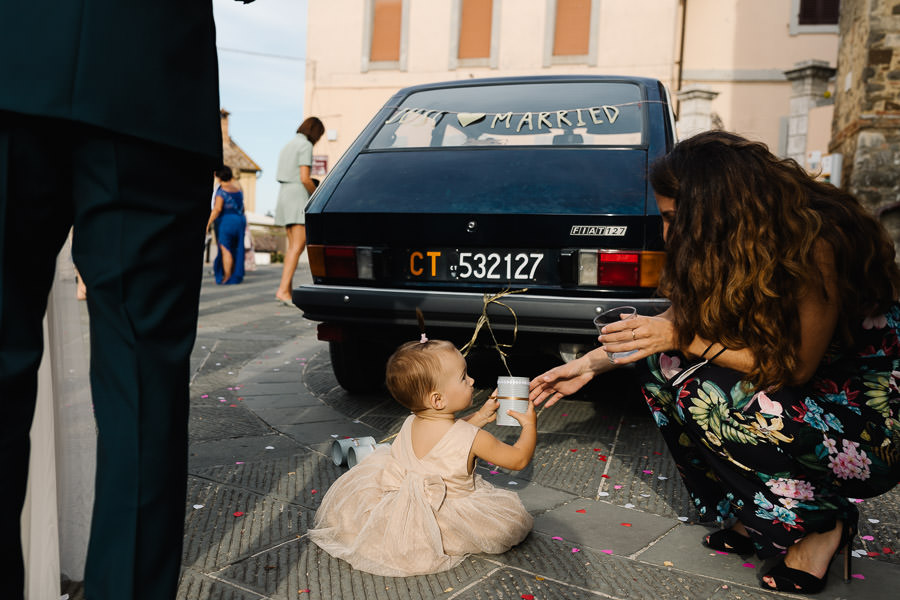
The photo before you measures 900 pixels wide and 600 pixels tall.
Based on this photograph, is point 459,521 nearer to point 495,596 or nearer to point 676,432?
point 495,596

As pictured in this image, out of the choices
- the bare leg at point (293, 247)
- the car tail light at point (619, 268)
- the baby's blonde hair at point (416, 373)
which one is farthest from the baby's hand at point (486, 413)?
→ the bare leg at point (293, 247)

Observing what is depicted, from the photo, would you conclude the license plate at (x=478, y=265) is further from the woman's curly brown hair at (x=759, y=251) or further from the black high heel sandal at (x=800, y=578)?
the black high heel sandal at (x=800, y=578)

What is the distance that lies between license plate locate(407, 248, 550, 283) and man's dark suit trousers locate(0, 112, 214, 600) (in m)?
2.27

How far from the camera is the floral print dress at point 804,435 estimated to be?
7.32 feet

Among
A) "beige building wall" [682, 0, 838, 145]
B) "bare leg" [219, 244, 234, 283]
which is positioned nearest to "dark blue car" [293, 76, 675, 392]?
"bare leg" [219, 244, 234, 283]

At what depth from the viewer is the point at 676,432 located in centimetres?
251

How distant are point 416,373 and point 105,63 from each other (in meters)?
1.35

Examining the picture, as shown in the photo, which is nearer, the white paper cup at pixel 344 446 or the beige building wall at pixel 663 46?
the white paper cup at pixel 344 446

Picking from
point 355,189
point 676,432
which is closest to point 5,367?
point 676,432

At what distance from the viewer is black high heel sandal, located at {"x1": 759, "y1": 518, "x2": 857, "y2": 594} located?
225 centimetres

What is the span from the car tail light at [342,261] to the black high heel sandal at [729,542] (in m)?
1.88

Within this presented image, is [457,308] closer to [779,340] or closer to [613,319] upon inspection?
[613,319]

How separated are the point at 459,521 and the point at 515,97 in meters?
2.72

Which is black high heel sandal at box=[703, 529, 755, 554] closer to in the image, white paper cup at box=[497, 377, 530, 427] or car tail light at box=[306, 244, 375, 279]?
white paper cup at box=[497, 377, 530, 427]
